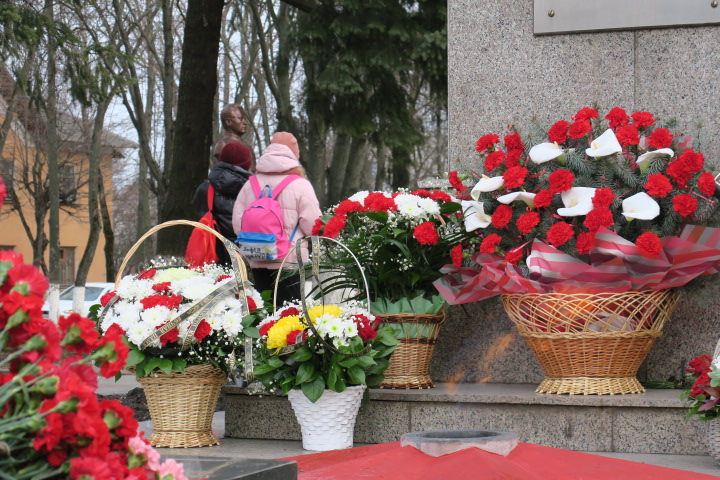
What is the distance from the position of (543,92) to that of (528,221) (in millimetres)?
1182

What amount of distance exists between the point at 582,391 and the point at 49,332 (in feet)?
10.5

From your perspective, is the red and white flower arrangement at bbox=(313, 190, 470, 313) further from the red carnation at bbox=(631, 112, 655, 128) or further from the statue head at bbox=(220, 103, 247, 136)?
the statue head at bbox=(220, 103, 247, 136)

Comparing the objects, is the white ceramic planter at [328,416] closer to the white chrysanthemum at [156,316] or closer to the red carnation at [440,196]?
the white chrysanthemum at [156,316]

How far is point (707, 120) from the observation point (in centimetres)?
506

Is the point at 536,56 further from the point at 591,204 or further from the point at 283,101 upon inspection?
the point at 283,101

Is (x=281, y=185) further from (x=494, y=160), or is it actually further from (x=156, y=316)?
(x=156, y=316)

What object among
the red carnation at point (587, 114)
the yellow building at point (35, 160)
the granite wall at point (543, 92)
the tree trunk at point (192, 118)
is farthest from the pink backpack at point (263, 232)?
the yellow building at point (35, 160)

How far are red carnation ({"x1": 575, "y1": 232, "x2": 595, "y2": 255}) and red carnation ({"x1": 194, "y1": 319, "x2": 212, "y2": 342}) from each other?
5.49 feet

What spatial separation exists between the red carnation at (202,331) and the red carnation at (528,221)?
1.49 m

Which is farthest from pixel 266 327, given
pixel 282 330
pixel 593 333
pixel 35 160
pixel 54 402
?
pixel 35 160

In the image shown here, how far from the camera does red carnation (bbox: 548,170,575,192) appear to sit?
4.37 meters

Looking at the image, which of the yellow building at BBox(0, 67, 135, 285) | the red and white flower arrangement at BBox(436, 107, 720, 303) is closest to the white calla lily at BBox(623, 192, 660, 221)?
the red and white flower arrangement at BBox(436, 107, 720, 303)

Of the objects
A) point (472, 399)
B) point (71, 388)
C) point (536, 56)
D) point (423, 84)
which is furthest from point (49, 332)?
point (423, 84)

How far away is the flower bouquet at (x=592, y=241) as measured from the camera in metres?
4.29
